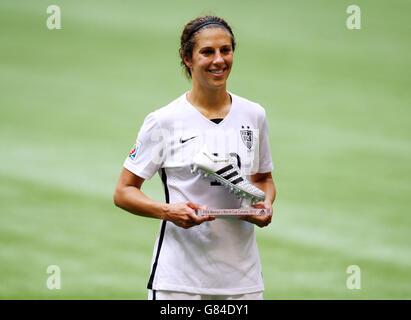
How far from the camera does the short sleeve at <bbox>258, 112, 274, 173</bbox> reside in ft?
10.4

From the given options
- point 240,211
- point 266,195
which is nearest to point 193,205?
point 240,211

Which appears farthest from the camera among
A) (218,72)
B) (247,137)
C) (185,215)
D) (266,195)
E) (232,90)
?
(232,90)

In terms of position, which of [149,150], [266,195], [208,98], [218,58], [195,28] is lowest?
[266,195]

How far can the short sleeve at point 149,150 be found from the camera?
9.87 feet

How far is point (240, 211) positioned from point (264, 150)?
16.5 inches

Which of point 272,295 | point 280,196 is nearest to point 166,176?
point 272,295

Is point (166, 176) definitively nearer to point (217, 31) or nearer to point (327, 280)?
point (217, 31)

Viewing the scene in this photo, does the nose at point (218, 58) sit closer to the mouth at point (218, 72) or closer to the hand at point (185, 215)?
the mouth at point (218, 72)

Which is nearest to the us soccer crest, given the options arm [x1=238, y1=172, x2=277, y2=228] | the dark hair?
arm [x1=238, y1=172, x2=277, y2=228]

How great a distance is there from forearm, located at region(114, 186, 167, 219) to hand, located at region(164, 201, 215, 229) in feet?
0.14

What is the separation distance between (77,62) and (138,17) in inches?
45.5

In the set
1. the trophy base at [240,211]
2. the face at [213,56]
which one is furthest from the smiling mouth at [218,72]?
the trophy base at [240,211]

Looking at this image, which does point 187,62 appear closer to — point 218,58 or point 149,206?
point 218,58

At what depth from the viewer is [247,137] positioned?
3.06 metres
